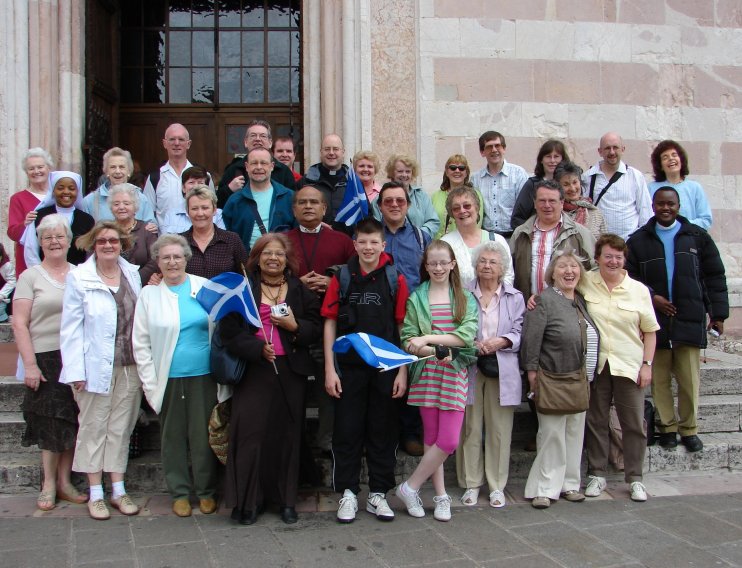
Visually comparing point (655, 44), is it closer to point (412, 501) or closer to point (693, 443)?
point (693, 443)

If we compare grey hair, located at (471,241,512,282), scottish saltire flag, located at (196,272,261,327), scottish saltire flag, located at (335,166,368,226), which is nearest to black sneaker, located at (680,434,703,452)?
grey hair, located at (471,241,512,282)

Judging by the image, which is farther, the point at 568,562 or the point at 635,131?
the point at 635,131

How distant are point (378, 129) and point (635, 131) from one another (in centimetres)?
293

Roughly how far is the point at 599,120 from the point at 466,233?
3626mm

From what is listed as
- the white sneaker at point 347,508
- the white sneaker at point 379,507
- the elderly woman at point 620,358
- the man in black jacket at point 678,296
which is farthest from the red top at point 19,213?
the man in black jacket at point 678,296

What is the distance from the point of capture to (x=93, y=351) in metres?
4.66

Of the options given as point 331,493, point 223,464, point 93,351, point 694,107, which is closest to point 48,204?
point 93,351

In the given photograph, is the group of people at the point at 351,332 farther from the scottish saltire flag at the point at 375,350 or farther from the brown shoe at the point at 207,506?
the scottish saltire flag at the point at 375,350

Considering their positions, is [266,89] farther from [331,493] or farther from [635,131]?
[331,493]

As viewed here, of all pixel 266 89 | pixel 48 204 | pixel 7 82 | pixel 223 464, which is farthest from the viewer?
pixel 266 89

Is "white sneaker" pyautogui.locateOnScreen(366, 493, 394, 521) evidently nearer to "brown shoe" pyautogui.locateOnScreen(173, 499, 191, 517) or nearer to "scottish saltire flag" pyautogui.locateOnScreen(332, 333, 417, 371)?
"scottish saltire flag" pyautogui.locateOnScreen(332, 333, 417, 371)

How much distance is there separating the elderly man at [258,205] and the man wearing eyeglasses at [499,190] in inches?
66.9

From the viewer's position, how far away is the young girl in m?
4.68

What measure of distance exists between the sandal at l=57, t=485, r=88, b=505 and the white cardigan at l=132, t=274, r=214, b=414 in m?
0.86
